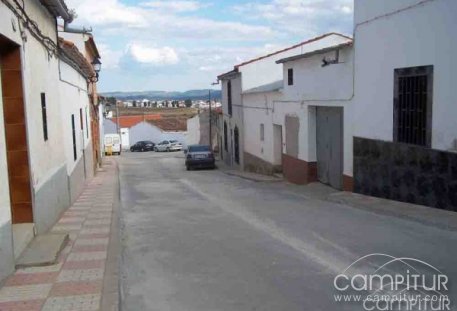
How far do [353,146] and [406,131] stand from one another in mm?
2864

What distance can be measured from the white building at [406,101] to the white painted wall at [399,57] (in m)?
0.02

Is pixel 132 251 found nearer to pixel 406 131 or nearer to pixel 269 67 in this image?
pixel 406 131

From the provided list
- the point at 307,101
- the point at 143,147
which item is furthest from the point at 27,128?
the point at 143,147

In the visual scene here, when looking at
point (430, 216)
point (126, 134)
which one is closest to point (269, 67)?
point (430, 216)

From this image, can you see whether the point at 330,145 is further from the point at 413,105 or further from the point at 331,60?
the point at 413,105

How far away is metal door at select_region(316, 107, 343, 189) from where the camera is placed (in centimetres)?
1592

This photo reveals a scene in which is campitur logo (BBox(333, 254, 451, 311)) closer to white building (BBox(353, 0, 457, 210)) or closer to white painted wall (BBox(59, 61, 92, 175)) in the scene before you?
white building (BBox(353, 0, 457, 210))

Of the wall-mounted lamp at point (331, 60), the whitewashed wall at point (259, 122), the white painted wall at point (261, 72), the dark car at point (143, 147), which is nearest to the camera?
the wall-mounted lamp at point (331, 60)

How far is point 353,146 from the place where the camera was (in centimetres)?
1445

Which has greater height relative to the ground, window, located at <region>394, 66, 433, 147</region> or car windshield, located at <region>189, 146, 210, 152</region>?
window, located at <region>394, 66, 433, 147</region>

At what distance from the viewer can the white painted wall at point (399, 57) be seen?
9992 mm

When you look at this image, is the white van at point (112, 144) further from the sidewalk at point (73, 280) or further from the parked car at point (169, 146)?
the sidewalk at point (73, 280)

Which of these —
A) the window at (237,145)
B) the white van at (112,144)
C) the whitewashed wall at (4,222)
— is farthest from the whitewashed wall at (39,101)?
the white van at (112,144)

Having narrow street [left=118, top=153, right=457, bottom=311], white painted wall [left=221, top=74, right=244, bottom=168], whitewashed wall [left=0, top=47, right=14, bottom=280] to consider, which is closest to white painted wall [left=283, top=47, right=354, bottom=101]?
narrow street [left=118, top=153, right=457, bottom=311]
